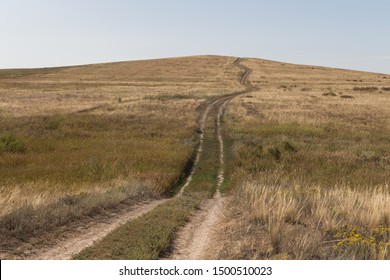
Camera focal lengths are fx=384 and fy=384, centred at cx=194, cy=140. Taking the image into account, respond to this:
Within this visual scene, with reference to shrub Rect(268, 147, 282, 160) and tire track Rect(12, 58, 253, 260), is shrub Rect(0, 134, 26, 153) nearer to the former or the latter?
tire track Rect(12, 58, 253, 260)

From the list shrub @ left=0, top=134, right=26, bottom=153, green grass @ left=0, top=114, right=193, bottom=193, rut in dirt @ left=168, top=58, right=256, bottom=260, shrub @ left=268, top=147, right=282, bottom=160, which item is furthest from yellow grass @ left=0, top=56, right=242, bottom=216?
shrub @ left=268, top=147, right=282, bottom=160

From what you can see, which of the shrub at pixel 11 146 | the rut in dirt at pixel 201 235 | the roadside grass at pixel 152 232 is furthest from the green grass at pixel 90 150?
the rut in dirt at pixel 201 235

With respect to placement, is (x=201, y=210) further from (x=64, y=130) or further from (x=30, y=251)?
(x=64, y=130)

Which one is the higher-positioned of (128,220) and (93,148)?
(128,220)

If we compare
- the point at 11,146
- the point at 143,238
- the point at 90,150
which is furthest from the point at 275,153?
the point at 11,146

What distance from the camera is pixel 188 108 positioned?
41031 mm

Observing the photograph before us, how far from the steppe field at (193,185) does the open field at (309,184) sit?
5cm

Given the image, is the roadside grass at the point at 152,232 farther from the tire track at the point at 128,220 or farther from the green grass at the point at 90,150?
the green grass at the point at 90,150

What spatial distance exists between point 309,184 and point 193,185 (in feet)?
14.9

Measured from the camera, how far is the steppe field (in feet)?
24.8

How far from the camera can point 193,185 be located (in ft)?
51.3

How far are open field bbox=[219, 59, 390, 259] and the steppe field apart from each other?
48 mm

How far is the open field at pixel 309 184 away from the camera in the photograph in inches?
274

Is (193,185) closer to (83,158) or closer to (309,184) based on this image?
(309,184)
